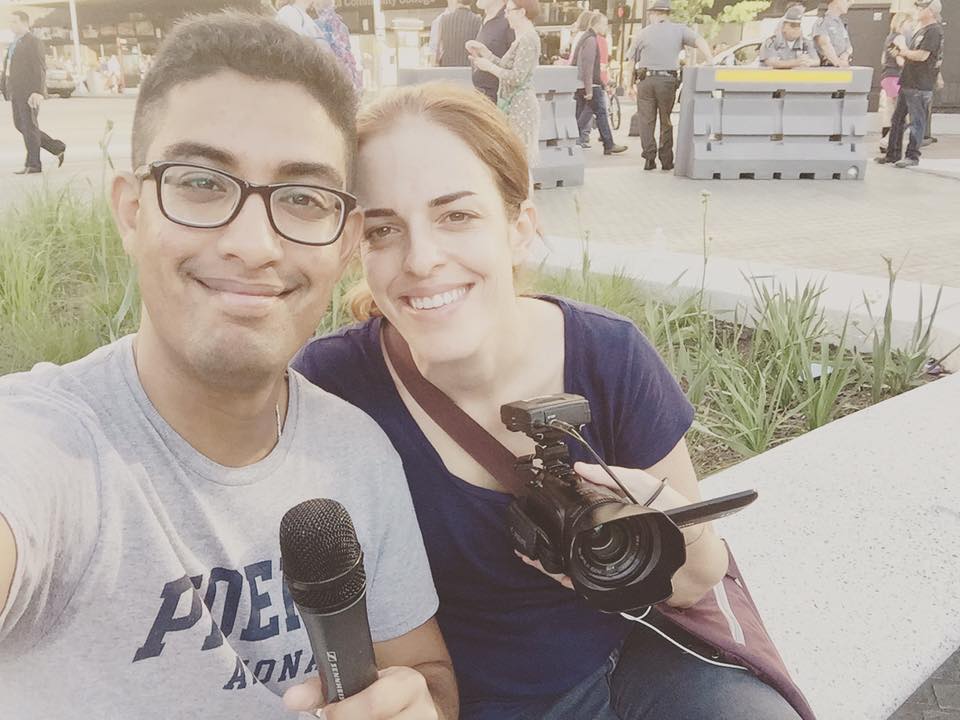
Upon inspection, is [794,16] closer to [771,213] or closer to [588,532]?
[771,213]

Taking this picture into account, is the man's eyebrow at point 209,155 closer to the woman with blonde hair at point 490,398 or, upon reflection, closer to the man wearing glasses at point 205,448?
the man wearing glasses at point 205,448

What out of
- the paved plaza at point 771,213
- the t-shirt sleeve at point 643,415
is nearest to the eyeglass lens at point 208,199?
the t-shirt sleeve at point 643,415

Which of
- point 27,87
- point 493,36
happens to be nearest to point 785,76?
point 493,36

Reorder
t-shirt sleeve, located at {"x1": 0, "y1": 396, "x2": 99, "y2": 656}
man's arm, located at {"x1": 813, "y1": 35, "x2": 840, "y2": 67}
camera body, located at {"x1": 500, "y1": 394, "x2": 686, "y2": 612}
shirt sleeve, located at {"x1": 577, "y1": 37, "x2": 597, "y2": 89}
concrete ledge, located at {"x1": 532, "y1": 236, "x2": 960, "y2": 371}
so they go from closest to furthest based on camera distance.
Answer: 1. t-shirt sleeve, located at {"x1": 0, "y1": 396, "x2": 99, "y2": 656}
2. camera body, located at {"x1": 500, "y1": 394, "x2": 686, "y2": 612}
3. concrete ledge, located at {"x1": 532, "y1": 236, "x2": 960, "y2": 371}
4. man's arm, located at {"x1": 813, "y1": 35, "x2": 840, "y2": 67}
5. shirt sleeve, located at {"x1": 577, "y1": 37, "x2": 597, "y2": 89}

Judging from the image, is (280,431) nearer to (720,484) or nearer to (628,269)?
(720,484)

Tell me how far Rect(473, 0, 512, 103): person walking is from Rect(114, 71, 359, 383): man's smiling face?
7766 millimetres

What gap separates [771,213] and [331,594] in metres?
8.42

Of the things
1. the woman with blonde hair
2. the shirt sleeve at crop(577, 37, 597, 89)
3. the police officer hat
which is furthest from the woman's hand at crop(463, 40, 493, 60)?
the woman with blonde hair

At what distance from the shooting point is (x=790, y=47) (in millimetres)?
11289

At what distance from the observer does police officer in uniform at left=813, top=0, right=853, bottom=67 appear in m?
11.6

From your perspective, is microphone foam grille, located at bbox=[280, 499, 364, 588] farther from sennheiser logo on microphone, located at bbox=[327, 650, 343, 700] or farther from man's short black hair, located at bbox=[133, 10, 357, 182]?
man's short black hair, located at bbox=[133, 10, 357, 182]

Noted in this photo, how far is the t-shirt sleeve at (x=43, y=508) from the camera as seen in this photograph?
3.63 ft

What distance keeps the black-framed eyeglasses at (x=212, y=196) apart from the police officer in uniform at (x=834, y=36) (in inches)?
470

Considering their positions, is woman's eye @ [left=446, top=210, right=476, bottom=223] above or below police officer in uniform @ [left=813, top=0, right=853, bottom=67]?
below
